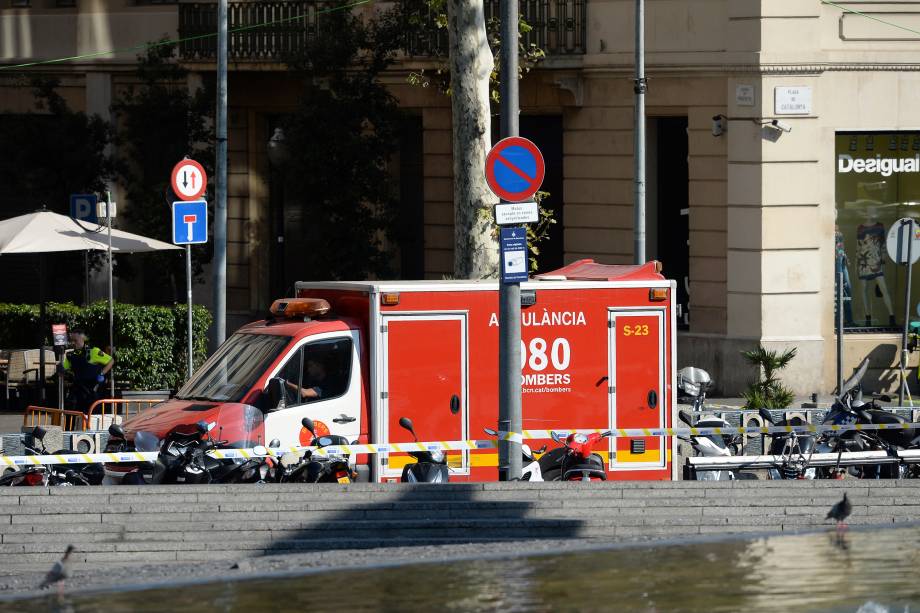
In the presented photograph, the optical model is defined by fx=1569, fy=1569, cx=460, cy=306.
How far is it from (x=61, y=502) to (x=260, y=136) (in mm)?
20079

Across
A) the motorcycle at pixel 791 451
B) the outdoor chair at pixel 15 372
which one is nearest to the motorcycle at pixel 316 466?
the motorcycle at pixel 791 451

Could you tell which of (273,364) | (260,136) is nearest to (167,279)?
(260,136)

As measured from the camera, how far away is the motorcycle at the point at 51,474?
11.7 m

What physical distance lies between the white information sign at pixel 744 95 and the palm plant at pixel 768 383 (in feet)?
12.0

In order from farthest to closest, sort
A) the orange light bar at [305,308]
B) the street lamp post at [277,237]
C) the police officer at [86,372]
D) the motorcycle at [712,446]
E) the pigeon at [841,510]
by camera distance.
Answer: the street lamp post at [277,237], the police officer at [86,372], the orange light bar at [305,308], the motorcycle at [712,446], the pigeon at [841,510]

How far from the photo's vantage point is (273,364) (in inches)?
515

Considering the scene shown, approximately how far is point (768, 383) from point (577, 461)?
8.17m

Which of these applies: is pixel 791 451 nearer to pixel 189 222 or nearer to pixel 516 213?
pixel 516 213

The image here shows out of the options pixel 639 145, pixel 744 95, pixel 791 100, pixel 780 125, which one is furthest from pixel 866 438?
pixel 744 95

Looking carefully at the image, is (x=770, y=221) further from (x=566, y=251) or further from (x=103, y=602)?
(x=103, y=602)

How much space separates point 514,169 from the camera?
12.5 meters

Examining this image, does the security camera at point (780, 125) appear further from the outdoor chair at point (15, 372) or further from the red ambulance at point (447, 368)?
the outdoor chair at point (15, 372)

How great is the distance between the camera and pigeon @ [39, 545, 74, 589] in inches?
363

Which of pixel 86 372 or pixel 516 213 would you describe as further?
pixel 86 372
